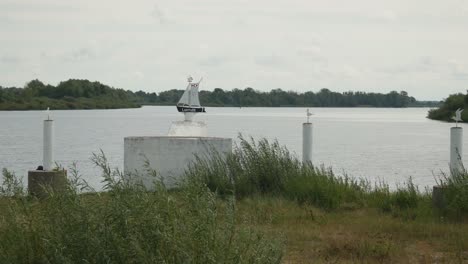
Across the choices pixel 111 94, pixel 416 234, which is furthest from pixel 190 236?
pixel 111 94

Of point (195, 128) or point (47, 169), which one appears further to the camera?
point (195, 128)

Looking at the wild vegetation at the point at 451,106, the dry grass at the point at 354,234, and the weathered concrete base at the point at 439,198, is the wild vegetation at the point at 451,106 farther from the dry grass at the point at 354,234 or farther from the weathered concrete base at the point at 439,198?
the dry grass at the point at 354,234

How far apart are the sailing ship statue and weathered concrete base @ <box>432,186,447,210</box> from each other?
23.0 ft

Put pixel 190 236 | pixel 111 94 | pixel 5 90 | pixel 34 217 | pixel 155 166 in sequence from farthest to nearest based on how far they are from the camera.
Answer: pixel 111 94
pixel 5 90
pixel 155 166
pixel 34 217
pixel 190 236

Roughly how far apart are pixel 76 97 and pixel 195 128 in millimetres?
153564

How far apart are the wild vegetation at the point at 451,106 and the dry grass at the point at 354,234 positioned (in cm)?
7754

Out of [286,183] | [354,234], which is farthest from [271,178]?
[354,234]

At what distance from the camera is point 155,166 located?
1488 cm

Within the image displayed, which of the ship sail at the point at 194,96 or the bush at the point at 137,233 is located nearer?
the bush at the point at 137,233

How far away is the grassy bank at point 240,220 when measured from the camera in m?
5.60

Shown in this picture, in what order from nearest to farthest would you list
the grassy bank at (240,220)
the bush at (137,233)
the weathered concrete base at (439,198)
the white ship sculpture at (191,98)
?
the bush at (137,233)
the grassy bank at (240,220)
the weathered concrete base at (439,198)
the white ship sculpture at (191,98)

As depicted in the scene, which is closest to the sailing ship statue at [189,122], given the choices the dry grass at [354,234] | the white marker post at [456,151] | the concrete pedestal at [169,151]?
the concrete pedestal at [169,151]

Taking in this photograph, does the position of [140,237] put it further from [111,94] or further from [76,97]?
[111,94]

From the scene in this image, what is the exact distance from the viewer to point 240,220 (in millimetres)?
9922
